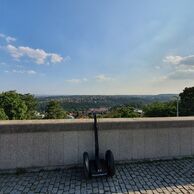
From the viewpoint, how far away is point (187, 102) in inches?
1499

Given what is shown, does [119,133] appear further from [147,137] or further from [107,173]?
[107,173]

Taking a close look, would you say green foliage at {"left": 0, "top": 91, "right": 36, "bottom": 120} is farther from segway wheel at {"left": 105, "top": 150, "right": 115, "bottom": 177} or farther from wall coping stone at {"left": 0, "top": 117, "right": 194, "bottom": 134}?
segway wheel at {"left": 105, "top": 150, "right": 115, "bottom": 177}

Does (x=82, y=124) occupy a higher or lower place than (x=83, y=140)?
higher

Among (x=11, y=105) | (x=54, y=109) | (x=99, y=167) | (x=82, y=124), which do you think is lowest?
(x=54, y=109)

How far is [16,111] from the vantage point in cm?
3425

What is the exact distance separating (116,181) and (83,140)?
1103 mm

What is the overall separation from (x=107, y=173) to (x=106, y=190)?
0.41 meters

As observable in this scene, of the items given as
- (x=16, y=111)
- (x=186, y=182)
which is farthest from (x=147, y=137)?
(x=16, y=111)

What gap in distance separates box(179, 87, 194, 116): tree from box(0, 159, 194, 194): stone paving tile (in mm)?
34399

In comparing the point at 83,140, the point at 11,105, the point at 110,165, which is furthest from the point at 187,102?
the point at 110,165

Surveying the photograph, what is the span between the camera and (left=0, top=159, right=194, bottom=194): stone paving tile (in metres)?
3.83

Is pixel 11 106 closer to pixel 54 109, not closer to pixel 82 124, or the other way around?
pixel 54 109

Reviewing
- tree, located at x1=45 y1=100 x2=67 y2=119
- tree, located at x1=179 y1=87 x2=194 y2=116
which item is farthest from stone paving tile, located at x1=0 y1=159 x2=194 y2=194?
tree, located at x1=45 y1=100 x2=67 y2=119

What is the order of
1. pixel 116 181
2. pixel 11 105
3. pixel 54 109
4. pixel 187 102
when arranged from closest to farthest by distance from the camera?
pixel 116 181
pixel 11 105
pixel 187 102
pixel 54 109
